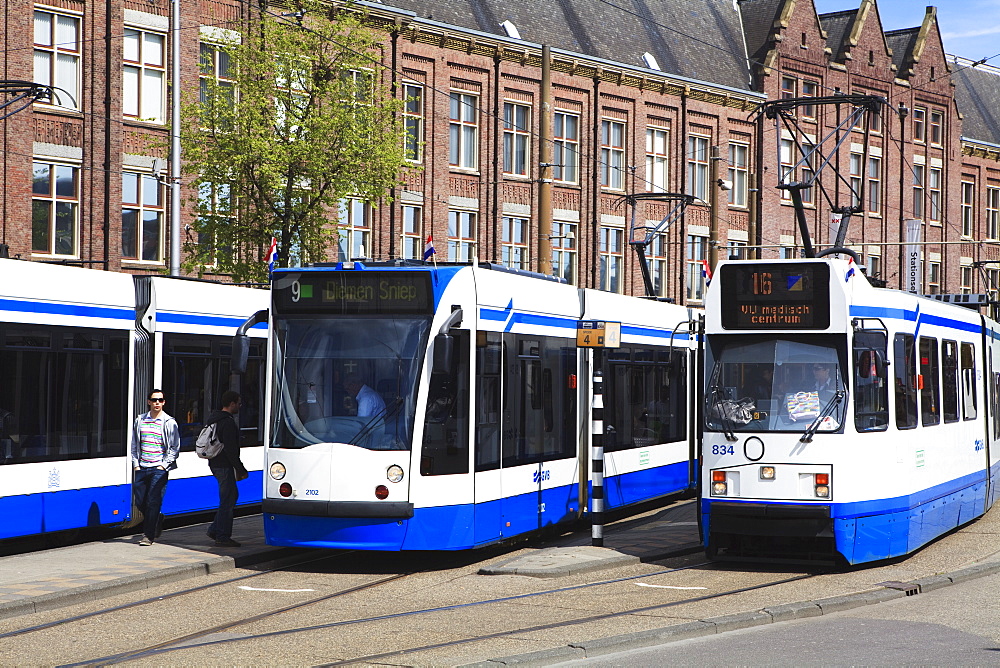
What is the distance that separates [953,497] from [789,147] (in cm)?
3424

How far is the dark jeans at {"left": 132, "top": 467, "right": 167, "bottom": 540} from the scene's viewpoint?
47.3 feet

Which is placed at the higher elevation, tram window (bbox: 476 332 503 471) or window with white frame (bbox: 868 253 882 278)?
window with white frame (bbox: 868 253 882 278)

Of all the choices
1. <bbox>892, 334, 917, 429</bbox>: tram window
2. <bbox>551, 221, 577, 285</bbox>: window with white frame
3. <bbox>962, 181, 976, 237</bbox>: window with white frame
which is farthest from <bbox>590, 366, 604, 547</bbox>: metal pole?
<bbox>962, 181, 976, 237</bbox>: window with white frame

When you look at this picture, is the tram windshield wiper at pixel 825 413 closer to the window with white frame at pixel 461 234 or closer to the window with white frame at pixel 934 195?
the window with white frame at pixel 461 234

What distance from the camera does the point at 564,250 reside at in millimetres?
40906

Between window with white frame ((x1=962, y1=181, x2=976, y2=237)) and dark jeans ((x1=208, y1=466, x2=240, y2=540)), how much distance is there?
47.3 m

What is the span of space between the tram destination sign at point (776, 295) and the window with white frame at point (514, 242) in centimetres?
2568

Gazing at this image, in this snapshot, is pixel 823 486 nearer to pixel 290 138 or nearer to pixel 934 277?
pixel 290 138

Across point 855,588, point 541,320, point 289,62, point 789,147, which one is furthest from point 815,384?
point 789,147

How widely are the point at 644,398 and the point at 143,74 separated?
17.4 meters

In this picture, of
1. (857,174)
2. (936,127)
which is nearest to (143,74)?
(857,174)

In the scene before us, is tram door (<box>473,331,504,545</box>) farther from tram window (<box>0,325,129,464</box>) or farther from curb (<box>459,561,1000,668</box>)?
tram window (<box>0,325,129,464</box>)

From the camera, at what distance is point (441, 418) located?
508 inches

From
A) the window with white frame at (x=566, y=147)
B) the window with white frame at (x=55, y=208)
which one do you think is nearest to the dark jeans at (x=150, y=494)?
the window with white frame at (x=55, y=208)
